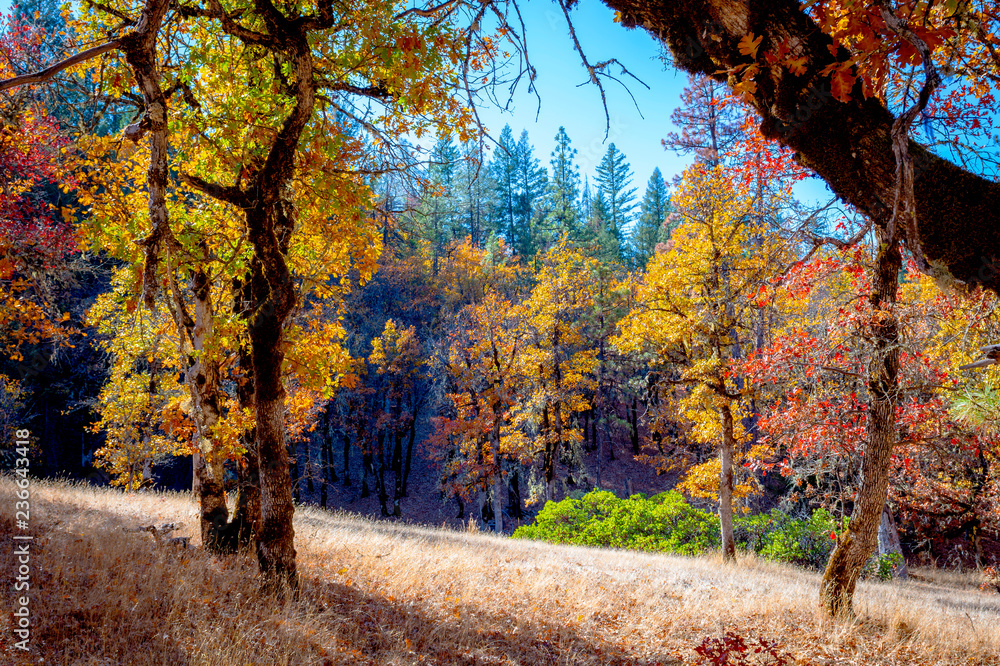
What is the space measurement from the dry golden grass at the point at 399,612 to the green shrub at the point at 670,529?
23.6 feet

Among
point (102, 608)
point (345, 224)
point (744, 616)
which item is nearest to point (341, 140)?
point (345, 224)

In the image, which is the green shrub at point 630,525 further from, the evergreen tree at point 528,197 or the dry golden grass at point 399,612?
the evergreen tree at point 528,197

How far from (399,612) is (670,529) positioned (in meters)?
13.3

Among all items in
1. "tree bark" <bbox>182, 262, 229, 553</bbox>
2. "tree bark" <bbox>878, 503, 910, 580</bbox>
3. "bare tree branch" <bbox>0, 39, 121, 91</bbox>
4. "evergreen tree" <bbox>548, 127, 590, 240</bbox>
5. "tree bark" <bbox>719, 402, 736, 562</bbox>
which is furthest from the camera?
"evergreen tree" <bbox>548, 127, 590, 240</bbox>

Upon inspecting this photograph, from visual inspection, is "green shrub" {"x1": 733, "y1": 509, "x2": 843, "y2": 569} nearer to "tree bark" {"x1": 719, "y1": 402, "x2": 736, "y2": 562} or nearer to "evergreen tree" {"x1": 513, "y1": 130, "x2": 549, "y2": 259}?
"tree bark" {"x1": 719, "y1": 402, "x2": 736, "y2": 562}

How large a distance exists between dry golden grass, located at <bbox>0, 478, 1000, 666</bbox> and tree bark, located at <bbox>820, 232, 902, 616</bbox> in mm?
859

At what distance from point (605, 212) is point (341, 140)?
146 ft

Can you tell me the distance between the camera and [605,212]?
47.8 metres

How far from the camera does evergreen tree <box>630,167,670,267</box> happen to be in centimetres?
4081

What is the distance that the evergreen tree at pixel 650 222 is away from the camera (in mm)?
40812

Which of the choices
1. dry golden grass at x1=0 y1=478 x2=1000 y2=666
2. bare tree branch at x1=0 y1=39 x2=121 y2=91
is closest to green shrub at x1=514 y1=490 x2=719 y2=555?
dry golden grass at x1=0 y1=478 x2=1000 y2=666

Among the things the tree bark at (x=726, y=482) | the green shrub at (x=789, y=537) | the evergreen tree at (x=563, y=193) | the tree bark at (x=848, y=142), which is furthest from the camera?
the evergreen tree at (x=563, y=193)

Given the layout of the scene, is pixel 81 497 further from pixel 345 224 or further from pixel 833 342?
pixel 833 342

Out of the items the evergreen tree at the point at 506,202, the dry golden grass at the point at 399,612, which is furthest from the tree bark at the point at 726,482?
the evergreen tree at the point at 506,202
